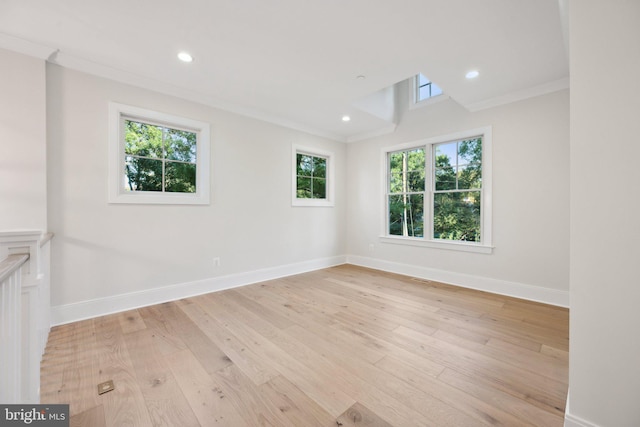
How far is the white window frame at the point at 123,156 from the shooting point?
2697mm

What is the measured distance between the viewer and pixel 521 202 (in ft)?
10.6

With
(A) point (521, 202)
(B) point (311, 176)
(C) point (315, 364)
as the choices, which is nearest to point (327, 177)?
(B) point (311, 176)

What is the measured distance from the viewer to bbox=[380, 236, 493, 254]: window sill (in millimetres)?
3523

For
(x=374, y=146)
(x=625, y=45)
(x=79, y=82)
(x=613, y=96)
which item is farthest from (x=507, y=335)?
(x=79, y=82)

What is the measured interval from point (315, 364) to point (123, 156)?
2.94m

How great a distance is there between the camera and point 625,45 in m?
1.10

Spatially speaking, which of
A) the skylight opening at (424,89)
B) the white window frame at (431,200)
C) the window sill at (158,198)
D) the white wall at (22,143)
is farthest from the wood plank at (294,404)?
the skylight opening at (424,89)

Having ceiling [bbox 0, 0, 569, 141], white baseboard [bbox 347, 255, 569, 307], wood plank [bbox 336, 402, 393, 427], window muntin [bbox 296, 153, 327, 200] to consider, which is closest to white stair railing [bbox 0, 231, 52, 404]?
wood plank [bbox 336, 402, 393, 427]

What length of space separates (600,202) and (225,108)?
377 cm

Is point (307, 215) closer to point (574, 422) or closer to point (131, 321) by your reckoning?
→ point (131, 321)

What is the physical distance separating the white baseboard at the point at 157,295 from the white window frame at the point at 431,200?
1.90 metres

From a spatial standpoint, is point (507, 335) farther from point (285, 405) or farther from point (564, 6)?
point (564, 6)

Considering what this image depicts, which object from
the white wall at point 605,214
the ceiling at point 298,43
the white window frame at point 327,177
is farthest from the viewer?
the white window frame at point 327,177

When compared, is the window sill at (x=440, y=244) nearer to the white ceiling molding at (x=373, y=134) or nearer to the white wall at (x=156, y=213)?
the white wall at (x=156, y=213)
